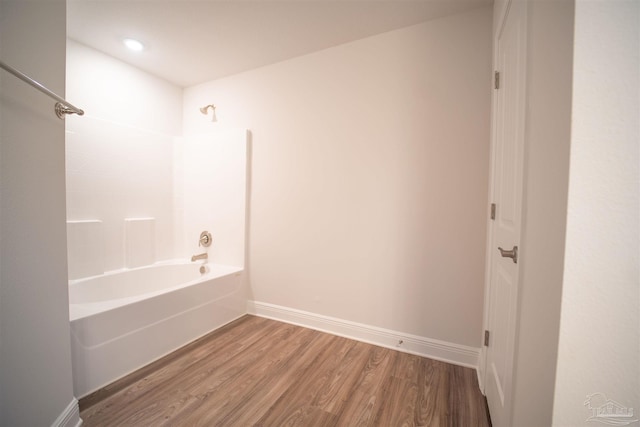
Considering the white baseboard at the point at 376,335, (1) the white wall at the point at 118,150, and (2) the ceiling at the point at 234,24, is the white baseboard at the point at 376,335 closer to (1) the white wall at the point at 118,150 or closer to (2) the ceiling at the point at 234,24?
(1) the white wall at the point at 118,150

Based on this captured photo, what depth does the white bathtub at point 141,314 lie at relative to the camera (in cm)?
141

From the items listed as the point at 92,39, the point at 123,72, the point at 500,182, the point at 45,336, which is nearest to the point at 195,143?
the point at 123,72

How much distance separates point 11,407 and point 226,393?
0.85m

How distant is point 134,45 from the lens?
211cm

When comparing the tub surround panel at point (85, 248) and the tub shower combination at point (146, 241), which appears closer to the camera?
the tub shower combination at point (146, 241)

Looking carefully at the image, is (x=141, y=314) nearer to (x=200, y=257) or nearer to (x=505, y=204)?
(x=200, y=257)

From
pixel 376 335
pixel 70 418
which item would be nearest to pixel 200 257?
pixel 70 418

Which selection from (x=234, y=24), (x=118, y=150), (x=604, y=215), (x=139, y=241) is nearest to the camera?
(x=604, y=215)

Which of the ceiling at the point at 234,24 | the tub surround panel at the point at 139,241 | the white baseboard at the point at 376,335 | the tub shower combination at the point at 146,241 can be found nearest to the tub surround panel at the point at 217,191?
the tub shower combination at the point at 146,241

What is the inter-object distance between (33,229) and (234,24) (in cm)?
182

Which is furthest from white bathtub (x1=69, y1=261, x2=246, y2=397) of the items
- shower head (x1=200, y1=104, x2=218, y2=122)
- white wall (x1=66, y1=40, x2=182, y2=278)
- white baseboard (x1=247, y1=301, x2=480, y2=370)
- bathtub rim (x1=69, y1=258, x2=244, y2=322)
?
shower head (x1=200, y1=104, x2=218, y2=122)

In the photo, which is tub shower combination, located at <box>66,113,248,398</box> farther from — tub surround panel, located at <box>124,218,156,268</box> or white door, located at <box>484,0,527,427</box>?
white door, located at <box>484,0,527,427</box>

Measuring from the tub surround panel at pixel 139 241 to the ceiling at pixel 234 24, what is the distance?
159cm

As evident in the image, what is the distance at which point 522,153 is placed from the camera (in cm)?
88
